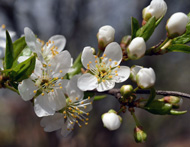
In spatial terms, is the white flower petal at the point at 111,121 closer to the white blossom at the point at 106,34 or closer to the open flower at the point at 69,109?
the open flower at the point at 69,109

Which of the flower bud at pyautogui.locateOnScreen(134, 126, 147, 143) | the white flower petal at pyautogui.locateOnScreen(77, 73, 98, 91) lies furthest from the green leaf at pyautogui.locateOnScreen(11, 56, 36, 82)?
the flower bud at pyautogui.locateOnScreen(134, 126, 147, 143)

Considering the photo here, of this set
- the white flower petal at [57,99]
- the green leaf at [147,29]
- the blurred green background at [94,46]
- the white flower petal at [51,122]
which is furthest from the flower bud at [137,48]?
the blurred green background at [94,46]

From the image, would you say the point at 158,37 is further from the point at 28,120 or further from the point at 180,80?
the point at 28,120

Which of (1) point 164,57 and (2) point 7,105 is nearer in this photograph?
(1) point 164,57

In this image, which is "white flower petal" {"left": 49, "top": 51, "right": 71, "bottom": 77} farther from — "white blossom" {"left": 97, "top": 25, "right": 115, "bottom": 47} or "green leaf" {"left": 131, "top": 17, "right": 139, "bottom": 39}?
"green leaf" {"left": 131, "top": 17, "right": 139, "bottom": 39}

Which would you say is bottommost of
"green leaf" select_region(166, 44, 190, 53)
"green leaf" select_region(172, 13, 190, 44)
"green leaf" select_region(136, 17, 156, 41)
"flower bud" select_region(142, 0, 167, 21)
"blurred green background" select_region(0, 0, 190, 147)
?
"blurred green background" select_region(0, 0, 190, 147)

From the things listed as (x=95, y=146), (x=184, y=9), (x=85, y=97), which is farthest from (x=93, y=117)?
(x=85, y=97)
